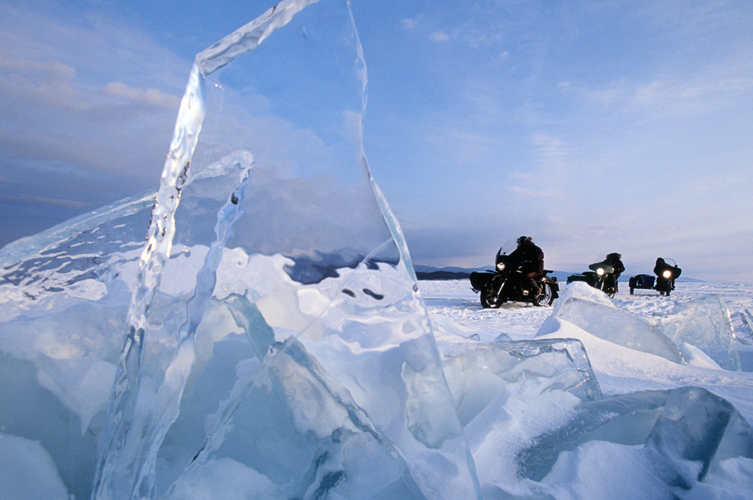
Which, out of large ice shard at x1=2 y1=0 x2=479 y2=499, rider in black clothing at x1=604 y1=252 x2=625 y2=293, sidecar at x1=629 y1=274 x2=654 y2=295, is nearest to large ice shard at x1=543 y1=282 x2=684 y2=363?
large ice shard at x1=2 y1=0 x2=479 y2=499

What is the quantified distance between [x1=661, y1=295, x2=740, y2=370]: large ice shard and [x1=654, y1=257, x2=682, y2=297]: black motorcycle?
35.1ft

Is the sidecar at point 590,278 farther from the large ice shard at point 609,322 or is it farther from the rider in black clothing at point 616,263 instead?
the large ice shard at point 609,322

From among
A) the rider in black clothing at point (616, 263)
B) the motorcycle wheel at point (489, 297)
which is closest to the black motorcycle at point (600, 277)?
the rider in black clothing at point (616, 263)

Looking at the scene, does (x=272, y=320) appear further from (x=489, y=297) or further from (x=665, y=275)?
(x=665, y=275)

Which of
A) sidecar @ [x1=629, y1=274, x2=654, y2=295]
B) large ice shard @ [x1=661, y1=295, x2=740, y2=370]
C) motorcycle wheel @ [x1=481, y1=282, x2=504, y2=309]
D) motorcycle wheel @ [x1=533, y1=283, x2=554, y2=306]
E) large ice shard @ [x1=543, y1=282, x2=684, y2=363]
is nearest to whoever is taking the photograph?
large ice shard @ [x1=543, y1=282, x2=684, y2=363]

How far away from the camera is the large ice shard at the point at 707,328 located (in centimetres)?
306

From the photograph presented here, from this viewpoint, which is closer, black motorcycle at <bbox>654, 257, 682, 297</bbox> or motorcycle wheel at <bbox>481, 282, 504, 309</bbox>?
motorcycle wheel at <bbox>481, 282, 504, 309</bbox>

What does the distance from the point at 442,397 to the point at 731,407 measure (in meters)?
0.80

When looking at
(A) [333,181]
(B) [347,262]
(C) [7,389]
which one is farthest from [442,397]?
(C) [7,389]

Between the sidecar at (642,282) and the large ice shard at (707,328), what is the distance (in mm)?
11439

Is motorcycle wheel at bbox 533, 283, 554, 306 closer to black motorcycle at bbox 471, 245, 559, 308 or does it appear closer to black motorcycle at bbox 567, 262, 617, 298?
black motorcycle at bbox 471, 245, 559, 308

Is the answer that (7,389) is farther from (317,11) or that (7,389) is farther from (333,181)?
(317,11)

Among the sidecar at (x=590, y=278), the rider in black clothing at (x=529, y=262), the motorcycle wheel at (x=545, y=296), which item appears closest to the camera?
the rider in black clothing at (x=529, y=262)

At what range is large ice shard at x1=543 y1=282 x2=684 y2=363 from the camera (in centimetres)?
264
